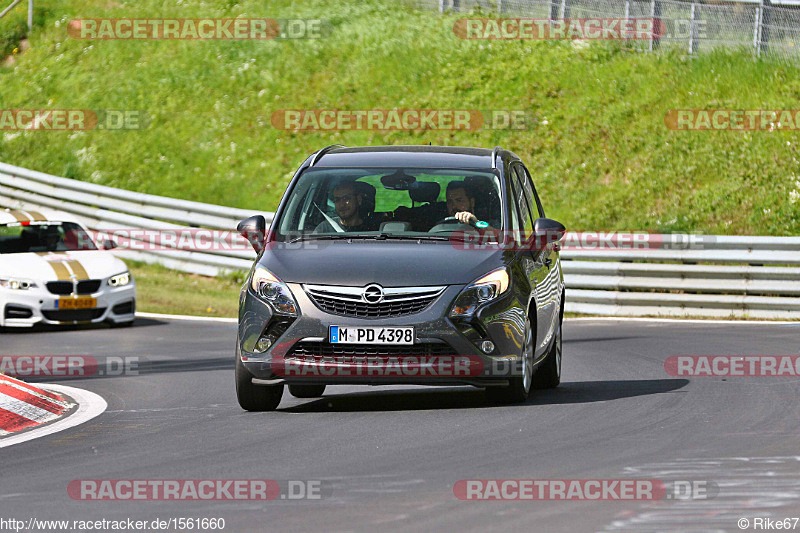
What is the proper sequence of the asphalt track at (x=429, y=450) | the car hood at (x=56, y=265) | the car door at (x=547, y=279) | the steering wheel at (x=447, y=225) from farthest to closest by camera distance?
the car hood at (x=56, y=265) → the car door at (x=547, y=279) → the steering wheel at (x=447, y=225) → the asphalt track at (x=429, y=450)

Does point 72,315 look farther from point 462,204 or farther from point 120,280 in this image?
point 462,204

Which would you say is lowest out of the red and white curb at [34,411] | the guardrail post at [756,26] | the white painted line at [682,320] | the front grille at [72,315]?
the white painted line at [682,320]

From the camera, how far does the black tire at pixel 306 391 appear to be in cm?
1103

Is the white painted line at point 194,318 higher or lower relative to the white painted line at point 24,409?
lower

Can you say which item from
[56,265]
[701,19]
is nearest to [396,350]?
[56,265]

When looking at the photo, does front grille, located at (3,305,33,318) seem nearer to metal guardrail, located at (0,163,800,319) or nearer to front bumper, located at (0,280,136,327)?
front bumper, located at (0,280,136,327)

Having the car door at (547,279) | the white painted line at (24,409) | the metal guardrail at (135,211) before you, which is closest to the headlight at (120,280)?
the metal guardrail at (135,211)

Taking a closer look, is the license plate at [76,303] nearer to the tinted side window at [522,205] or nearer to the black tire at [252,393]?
the tinted side window at [522,205]

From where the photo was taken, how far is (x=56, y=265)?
60.6ft

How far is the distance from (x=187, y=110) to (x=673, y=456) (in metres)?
25.0

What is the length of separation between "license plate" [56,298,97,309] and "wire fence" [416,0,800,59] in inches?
581

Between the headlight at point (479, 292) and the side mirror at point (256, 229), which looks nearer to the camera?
the headlight at point (479, 292)

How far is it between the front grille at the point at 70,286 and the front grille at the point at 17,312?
38cm

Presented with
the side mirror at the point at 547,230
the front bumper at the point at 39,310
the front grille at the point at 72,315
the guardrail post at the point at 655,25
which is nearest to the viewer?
the side mirror at the point at 547,230
